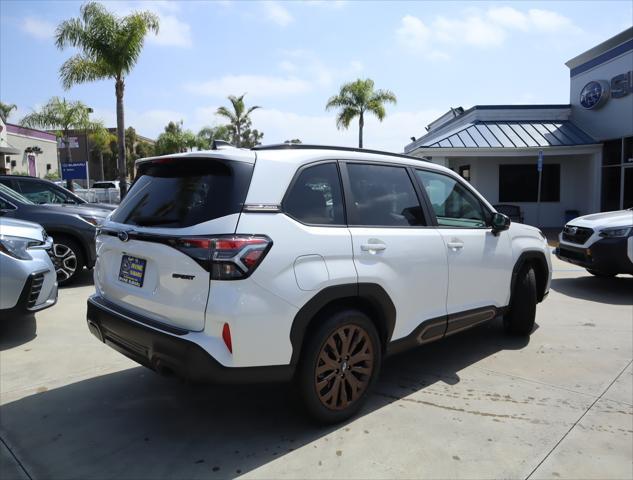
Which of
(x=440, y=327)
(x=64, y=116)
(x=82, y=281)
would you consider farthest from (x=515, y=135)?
(x=64, y=116)

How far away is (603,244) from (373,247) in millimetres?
5470

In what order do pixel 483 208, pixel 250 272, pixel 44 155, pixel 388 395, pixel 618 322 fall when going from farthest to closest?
pixel 44 155
pixel 618 322
pixel 483 208
pixel 388 395
pixel 250 272

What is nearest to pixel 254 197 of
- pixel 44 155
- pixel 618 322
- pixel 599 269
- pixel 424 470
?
pixel 424 470

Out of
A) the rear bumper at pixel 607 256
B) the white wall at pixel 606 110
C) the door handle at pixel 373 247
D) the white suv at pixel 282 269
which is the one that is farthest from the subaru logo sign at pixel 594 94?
the door handle at pixel 373 247

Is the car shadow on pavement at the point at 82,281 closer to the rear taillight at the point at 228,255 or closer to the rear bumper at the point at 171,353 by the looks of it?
the rear bumper at the point at 171,353

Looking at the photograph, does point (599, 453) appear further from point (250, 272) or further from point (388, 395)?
point (250, 272)

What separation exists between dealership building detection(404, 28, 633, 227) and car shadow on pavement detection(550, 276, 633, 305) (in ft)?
26.4

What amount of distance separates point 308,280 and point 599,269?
6112 millimetres

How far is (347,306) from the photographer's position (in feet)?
10.4

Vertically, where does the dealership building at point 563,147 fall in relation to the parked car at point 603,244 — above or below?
above

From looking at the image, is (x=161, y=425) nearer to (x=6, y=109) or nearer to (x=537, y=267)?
(x=537, y=267)

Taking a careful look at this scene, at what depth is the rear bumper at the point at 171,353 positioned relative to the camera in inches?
103

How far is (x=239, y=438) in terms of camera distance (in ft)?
10.1

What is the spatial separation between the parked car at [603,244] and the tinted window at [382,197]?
15.6 feet
